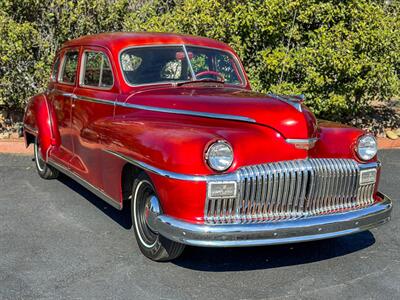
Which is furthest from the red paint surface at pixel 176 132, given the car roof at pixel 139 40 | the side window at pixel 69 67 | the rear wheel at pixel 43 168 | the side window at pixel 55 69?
the rear wheel at pixel 43 168

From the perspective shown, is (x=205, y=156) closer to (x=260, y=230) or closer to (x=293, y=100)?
(x=260, y=230)

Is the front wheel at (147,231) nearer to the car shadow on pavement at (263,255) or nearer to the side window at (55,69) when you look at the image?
the car shadow on pavement at (263,255)

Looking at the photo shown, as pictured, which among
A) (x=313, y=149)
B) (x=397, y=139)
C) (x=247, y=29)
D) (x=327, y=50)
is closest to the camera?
(x=313, y=149)

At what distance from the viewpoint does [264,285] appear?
341 cm

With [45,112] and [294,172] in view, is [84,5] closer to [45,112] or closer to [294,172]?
[45,112]

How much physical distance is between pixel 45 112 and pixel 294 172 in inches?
136

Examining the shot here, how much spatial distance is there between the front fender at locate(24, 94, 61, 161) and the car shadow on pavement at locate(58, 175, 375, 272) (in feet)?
8.00

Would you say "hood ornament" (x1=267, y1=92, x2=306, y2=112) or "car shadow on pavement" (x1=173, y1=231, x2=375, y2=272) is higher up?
"hood ornament" (x1=267, y1=92, x2=306, y2=112)

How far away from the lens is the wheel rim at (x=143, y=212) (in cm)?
374

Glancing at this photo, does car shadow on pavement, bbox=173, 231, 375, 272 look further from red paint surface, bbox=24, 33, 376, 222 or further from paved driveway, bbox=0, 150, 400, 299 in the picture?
red paint surface, bbox=24, 33, 376, 222

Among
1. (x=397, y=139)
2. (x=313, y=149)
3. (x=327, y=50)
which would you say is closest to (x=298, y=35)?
(x=327, y=50)

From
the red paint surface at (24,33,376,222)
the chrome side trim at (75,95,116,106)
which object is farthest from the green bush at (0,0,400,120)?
the chrome side trim at (75,95,116,106)

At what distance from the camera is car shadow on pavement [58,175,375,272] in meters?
3.74

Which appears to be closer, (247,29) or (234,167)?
(234,167)
